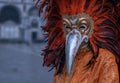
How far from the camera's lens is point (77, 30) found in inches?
49.2

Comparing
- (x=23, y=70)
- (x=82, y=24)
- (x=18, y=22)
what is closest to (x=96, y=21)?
(x=82, y=24)

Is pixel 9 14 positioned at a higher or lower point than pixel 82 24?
higher

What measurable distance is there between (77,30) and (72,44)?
0.05 m

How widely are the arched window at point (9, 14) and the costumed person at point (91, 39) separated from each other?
69.2 ft

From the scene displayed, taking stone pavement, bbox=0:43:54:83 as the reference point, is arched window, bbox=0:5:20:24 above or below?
above

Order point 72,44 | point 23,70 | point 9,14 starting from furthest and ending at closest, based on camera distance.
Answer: point 9,14 → point 23,70 → point 72,44

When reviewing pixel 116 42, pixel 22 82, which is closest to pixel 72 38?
pixel 116 42

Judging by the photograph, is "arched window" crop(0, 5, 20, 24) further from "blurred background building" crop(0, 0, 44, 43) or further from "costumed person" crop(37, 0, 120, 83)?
"costumed person" crop(37, 0, 120, 83)

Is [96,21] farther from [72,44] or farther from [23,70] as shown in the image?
[23,70]

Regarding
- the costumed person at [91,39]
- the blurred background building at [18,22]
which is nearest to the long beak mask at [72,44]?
the costumed person at [91,39]

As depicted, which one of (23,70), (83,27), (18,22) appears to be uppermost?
(83,27)

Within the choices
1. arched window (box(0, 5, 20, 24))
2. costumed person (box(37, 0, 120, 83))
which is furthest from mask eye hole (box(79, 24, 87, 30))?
arched window (box(0, 5, 20, 24))

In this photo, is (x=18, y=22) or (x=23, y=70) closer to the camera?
(x=23, y=70)

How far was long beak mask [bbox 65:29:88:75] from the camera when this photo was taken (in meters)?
1.21
